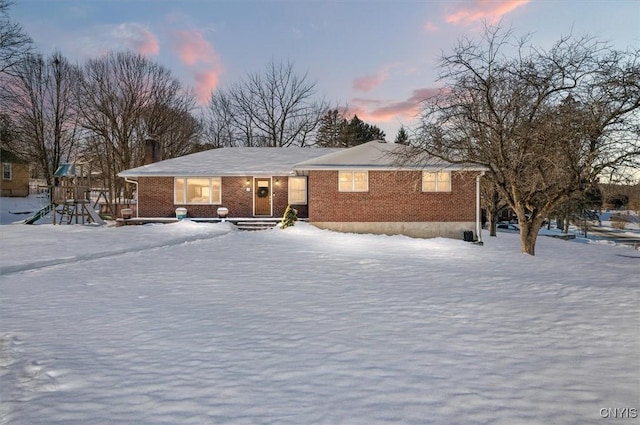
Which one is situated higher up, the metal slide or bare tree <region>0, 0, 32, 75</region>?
bare tree <region>0, 0, 32, 75</region>

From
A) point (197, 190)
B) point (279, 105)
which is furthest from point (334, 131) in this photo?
point (197, 190)

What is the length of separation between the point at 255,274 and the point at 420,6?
1315 centimetres

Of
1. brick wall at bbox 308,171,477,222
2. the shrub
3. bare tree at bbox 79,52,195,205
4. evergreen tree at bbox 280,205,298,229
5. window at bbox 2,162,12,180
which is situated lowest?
the shrub

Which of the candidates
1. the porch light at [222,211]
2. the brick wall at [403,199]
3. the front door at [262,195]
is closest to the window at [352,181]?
the brick wall at [403,199]

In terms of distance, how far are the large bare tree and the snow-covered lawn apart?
Result: 4203mm

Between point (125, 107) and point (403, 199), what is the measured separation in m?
27.1

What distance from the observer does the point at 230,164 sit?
68.8ft

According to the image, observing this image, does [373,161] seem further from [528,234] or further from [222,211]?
[222,211]

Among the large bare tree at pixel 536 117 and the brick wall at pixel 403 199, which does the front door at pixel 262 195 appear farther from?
the large bare tree at pixel 536 117

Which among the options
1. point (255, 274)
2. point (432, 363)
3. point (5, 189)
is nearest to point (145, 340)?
point (432, 363)

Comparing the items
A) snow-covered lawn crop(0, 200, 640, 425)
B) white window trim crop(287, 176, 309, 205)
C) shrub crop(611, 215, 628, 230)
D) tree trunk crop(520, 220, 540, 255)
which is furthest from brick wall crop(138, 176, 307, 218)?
shrub crop(611, 215, 628, 230)

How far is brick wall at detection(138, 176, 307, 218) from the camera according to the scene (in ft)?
65.8

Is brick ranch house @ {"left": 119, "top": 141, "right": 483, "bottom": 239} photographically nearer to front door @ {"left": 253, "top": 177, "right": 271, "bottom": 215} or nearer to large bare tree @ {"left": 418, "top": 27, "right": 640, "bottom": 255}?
large bare tree @ {"left": 418, "top": 27, "right": 640, "bottom": 255}

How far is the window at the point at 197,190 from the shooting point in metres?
20.2
